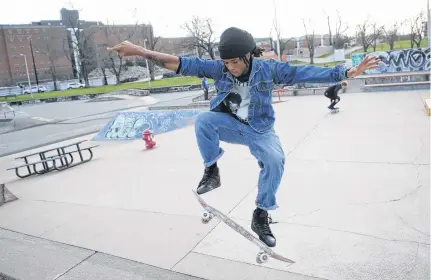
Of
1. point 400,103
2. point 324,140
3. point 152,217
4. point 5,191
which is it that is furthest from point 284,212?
point 400,103

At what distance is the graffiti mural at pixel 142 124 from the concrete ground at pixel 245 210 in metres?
3.36

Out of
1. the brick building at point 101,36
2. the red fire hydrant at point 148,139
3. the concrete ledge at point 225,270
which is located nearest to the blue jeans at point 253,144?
the concrete ledge at point 225,270

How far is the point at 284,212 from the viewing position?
5.23m

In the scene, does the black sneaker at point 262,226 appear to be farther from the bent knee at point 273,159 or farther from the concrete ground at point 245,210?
the concrete ground at point 245,210

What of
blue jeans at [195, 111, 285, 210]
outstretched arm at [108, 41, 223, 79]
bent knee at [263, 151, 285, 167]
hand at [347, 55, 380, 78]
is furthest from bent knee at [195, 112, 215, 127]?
hand at [347, 55, 380, 78]

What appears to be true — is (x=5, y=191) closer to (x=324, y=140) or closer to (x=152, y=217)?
(x=152, y=217)

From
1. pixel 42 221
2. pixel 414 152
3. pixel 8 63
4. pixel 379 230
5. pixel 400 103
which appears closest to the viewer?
pixel 379 230

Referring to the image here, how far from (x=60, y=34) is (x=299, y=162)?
81681 mm

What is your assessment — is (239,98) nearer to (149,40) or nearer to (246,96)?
(246,96)

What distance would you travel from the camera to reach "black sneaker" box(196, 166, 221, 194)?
3299 mm

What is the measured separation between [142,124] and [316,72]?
1176 centimetres

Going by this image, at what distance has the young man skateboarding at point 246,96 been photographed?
111 inches

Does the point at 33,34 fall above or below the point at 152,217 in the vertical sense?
above

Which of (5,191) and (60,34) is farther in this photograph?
(60,34)
